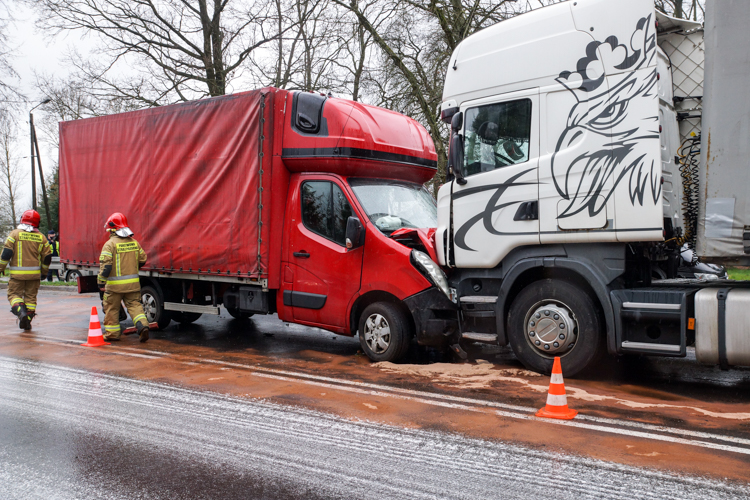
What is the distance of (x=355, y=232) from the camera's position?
7172 mm

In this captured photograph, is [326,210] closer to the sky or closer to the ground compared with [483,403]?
closer to the sky

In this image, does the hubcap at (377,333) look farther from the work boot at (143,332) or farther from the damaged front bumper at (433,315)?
the work boot at (143,332)

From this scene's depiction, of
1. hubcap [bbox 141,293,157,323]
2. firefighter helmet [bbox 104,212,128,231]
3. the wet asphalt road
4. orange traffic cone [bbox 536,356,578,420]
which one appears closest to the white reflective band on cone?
orange traffic cone [bbox 536,356,578,420]

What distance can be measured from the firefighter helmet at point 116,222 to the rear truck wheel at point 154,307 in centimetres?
124

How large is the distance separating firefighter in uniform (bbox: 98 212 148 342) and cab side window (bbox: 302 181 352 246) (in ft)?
9.64

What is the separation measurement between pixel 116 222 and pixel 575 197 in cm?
655

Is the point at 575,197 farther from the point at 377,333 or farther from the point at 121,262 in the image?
the point at 121,262

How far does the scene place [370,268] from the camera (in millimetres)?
7230

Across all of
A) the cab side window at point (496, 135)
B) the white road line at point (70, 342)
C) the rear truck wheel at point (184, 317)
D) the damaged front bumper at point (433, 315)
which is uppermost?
the cab side window at point (496, 135)

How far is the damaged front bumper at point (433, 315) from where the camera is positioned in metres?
6.86

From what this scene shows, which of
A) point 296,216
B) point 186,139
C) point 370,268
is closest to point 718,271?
point 370,268

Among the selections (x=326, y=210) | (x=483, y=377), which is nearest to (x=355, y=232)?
(x=326, y=210)

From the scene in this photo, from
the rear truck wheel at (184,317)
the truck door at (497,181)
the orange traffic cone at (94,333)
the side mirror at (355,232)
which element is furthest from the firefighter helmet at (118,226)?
the truck door at (497,181)

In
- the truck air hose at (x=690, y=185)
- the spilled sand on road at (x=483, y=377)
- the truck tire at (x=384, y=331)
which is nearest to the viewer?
the spilled sand on road at (x=483, y=377)
